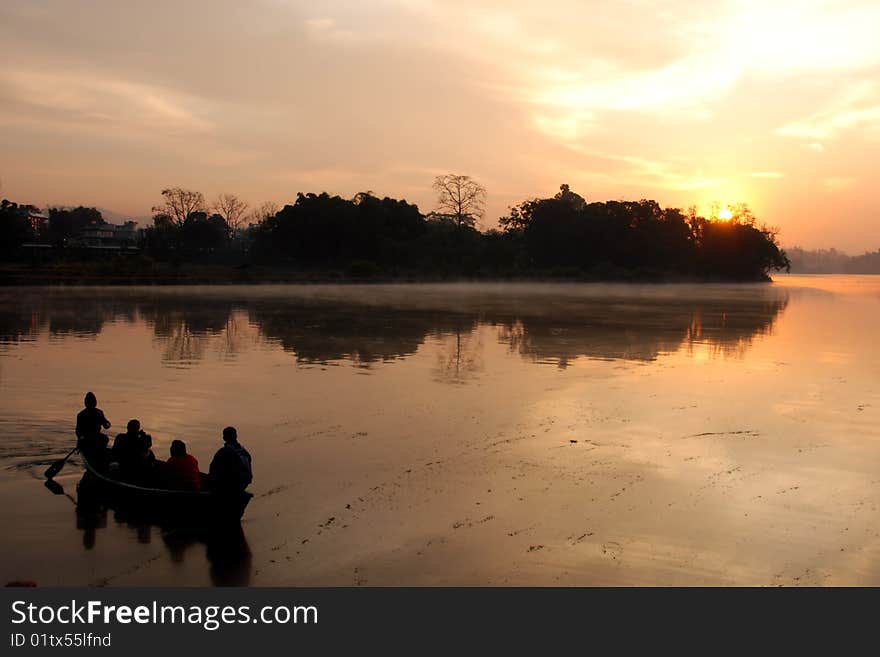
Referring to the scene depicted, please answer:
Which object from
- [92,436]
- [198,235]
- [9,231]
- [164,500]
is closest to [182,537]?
[164,500]

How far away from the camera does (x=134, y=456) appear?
1017 cm

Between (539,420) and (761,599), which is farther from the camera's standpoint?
(539,420)

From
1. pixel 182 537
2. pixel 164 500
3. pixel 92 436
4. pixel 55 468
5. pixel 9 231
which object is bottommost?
pixel 182 537

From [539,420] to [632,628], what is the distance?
28.9 ft

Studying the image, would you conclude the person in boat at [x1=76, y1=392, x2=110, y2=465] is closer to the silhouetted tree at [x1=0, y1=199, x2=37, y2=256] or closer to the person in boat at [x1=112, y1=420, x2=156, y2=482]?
the person in boat at [x1=112, y1=420, x2=156, y2=482]

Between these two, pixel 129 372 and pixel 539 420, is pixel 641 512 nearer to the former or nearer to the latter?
pixel 539 420

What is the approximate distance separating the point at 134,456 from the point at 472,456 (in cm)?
536

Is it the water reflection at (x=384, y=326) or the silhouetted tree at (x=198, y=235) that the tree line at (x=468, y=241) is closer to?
the silhouetted tree at (x=198, y=235)

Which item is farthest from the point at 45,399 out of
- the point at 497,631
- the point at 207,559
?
the point at 497,631

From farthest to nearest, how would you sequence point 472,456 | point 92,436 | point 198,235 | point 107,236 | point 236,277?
point 107,236
point 198,235
point 236,277
point 472,456
point 92,436

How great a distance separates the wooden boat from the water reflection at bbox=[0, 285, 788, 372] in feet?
37.7

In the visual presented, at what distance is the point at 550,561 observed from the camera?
851 cm

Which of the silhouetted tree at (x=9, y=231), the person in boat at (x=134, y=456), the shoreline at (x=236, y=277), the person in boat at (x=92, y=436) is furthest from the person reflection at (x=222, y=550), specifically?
the silhouetted tree at (x=9, y=231)

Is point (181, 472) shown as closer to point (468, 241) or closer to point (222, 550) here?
point (222, 550)
